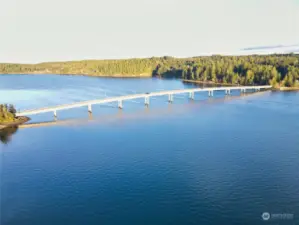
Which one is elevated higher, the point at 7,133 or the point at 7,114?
the point at 7,114

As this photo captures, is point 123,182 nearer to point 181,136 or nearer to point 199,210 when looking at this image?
point 199,210

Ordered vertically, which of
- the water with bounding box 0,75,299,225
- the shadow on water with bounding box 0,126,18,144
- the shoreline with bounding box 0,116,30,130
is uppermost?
the shoreline with bounding box 0,116,30,130

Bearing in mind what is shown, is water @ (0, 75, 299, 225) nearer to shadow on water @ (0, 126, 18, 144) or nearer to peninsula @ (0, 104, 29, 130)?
shadow on water @ (0, 126, 18, 144)

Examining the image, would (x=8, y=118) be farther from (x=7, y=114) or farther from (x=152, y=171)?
(x=152, y=171)

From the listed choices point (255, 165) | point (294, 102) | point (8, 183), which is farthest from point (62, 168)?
point (294, 102)

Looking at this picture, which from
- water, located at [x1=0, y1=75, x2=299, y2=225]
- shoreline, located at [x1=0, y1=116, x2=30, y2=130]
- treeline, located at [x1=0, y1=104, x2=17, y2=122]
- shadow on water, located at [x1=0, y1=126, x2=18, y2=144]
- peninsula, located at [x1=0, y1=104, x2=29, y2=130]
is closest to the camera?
water, located at [x1=0, y1=75, x2=299, y2=225]

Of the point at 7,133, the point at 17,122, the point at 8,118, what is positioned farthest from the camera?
the point at 17,122

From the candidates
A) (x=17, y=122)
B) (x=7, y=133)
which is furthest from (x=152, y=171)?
(x=17, y=122)

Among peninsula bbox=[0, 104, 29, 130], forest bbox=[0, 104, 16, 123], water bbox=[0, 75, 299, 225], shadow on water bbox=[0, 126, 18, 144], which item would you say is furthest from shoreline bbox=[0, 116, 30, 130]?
water bbox=[0, 75, 299, 225]
